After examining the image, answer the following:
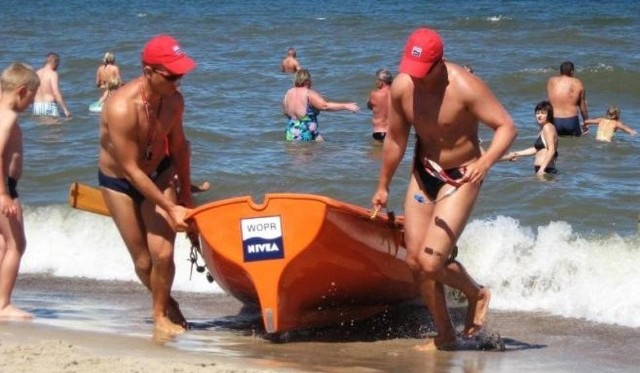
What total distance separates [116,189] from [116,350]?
1051mm

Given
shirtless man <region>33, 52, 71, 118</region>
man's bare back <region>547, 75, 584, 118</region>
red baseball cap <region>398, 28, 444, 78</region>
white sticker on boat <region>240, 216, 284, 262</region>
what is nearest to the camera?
red baseball cap <region>398, 28, 444, 78</region>

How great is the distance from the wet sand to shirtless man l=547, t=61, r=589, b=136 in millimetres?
8371

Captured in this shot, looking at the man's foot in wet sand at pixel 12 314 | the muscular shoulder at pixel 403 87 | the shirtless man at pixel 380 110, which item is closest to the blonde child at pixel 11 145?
the man's foot in wet sand at pixel 12 314

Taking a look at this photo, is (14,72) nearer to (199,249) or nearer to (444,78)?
(199,249)

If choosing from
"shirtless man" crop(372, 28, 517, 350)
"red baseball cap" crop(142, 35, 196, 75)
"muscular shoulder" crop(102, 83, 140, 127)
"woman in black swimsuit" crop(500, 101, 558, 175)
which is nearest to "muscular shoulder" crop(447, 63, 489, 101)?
"shirtless man" crop(372, 28, 517, 350)

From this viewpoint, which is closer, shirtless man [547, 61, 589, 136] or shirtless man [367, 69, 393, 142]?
shirtless man [367, 69, 393, 142]

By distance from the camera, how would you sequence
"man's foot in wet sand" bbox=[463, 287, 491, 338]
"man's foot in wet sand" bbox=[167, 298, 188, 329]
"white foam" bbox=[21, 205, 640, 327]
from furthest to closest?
"white foam" bbox=[21, 205, 640, 327]
"man's foot in wet sand" bbox=[167, 298, 188, 329]
"man's foot in wet sand" bbox=[463, 287, 491, 338]

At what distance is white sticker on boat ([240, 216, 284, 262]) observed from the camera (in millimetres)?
7254

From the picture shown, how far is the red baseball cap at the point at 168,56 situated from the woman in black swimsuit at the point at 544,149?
7.51 meters

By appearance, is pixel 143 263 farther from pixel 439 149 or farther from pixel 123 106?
pixel 439 149

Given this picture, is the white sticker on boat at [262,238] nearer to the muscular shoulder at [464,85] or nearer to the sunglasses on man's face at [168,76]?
the sunglasses on man's face at [168,76]

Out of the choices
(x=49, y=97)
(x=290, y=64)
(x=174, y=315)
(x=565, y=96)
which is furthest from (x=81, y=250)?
(x=290, y=64)

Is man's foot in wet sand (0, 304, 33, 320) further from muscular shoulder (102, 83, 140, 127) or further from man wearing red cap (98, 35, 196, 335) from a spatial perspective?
muscular shoulder (102, 83, 140, 127)

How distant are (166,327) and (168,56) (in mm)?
1645
